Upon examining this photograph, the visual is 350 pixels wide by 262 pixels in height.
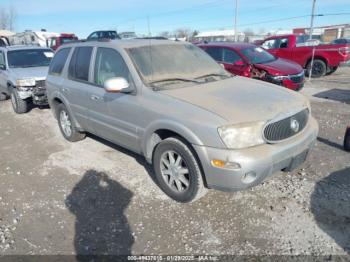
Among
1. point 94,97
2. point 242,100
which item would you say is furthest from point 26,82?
point 242,100

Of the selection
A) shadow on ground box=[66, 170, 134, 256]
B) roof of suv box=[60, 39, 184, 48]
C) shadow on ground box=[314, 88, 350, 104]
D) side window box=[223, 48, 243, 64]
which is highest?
roof of suv box=[60, 39, 184, 48]

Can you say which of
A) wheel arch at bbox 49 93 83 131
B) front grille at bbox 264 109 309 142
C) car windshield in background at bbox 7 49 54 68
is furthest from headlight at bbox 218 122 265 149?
car windshield in background at bbox 7 49 54 68

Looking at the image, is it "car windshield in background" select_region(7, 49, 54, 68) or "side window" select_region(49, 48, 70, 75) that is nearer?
"side window" select_region(49, 48, 70, 75)

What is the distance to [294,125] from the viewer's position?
10.8ft

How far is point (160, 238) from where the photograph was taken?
3027mm

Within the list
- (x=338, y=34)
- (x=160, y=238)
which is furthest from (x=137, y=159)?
(x=338, y=34)

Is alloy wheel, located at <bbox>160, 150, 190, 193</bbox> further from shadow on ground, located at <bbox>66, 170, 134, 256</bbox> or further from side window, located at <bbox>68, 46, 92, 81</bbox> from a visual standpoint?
side window, located at <bbox>68, 46, 92, 81</bbox>

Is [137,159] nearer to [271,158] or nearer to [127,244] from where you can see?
[127,244]

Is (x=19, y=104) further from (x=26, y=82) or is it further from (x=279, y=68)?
(x=279, y=68)

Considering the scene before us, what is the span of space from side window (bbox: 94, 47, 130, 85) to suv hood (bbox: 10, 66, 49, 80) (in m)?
3.95

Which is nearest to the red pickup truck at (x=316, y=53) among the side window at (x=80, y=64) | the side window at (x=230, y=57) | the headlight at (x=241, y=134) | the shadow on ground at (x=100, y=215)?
the side window at (x=230, y=57)

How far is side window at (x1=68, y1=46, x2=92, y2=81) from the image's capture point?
4619 mm

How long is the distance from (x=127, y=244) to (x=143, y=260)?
285mm

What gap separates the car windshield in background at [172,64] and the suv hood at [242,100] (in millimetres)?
296
